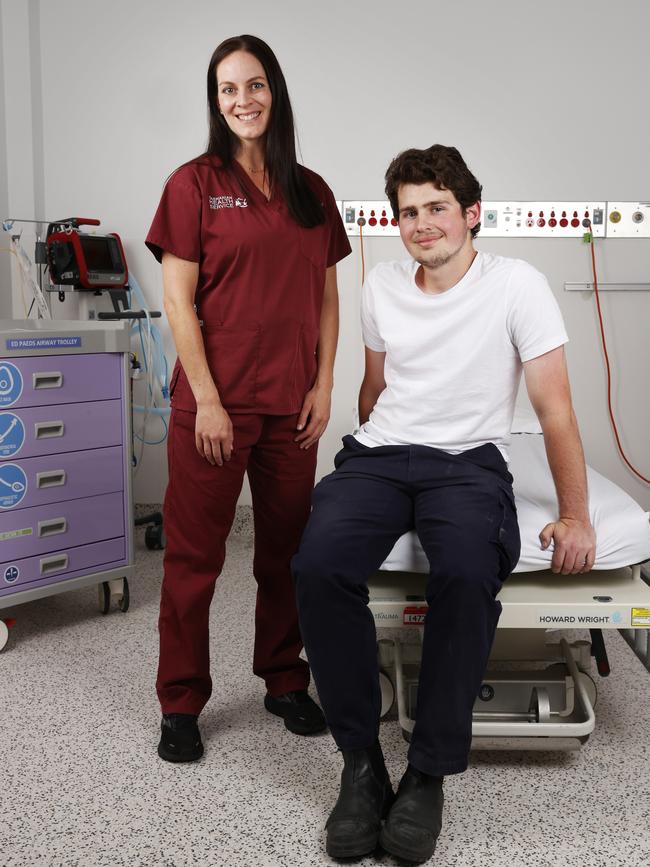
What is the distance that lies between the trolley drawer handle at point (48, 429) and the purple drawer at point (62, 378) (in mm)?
56

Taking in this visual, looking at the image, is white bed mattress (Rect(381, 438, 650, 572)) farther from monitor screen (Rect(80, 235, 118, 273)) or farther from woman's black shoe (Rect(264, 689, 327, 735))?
monitor screen (Rect(80, 235, 118, 273))

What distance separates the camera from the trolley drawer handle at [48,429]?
2.31 m

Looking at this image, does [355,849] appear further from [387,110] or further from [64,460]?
[387,110]

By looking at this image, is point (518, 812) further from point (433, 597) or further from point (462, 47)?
point (462, 47)

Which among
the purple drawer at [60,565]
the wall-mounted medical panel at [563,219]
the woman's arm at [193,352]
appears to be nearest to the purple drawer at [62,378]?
the purple drawer at [60,565]

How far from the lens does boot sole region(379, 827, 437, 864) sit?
1.36 metres

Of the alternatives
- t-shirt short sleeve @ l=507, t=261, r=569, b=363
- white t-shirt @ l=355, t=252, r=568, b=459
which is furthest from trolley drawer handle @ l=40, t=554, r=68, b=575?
t-shirt short sleeve @ l=507, t=261, r=569, b=363

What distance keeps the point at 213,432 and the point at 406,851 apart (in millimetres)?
795

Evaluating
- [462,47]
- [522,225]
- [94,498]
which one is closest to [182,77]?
[462,47]

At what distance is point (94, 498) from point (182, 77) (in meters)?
1.68

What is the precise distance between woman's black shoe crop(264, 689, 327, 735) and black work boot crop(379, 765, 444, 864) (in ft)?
1.34

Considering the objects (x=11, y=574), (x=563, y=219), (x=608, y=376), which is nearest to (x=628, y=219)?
(x=563, y=219)

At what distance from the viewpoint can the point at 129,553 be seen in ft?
8.38

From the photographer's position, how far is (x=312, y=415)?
1.77 metres
